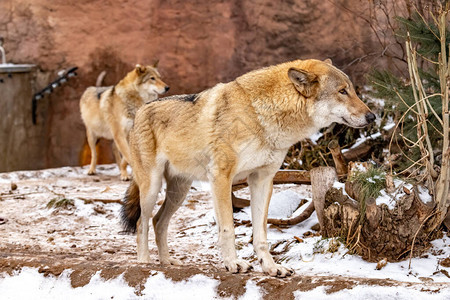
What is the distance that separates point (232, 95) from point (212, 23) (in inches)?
300

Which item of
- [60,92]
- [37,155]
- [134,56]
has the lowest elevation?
[37,155]

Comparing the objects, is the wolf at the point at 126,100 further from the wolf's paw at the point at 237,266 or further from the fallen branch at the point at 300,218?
the wolf's paw at the point at 237,266

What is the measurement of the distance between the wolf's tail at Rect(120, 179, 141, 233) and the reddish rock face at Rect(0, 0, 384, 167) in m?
6.15

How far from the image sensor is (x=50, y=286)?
13.8ft

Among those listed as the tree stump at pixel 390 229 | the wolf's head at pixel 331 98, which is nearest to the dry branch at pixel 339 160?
the tree stump at pixel 390 229

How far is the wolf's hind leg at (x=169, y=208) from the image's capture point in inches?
197

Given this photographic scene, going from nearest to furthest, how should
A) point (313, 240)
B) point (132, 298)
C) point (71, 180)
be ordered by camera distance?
point (132, 298) → point (313, 240) → point (71, 180)

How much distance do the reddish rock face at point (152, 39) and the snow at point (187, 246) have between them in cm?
356

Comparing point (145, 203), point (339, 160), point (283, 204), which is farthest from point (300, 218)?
point (145, 203)

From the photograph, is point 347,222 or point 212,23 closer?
point 347,222

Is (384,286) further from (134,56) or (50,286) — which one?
(134,56)

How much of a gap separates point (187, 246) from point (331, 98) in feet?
7.53

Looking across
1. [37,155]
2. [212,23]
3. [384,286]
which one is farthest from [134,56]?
[384,286]

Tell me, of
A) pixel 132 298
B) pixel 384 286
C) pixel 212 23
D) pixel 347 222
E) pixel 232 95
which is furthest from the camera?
pixel 212 23
